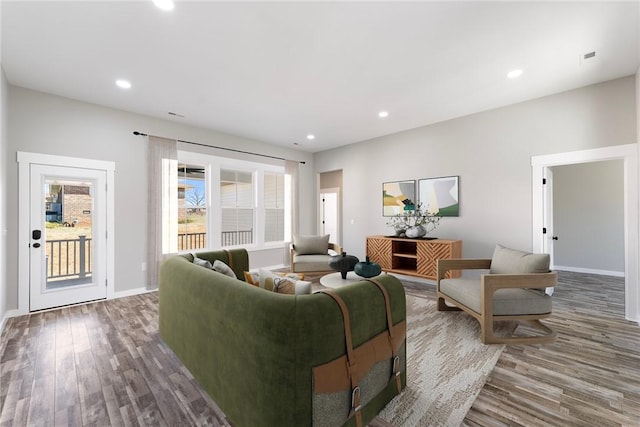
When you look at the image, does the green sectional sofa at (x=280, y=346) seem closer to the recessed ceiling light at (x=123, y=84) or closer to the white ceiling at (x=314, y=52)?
the white ceiling at (x=314, y=52)

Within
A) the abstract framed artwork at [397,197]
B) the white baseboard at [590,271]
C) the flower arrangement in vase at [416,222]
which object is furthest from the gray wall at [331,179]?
the white baseboard at [590,271]

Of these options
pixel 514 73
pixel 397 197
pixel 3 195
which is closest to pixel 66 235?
pixel 3 195

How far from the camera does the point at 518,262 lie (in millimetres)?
2881

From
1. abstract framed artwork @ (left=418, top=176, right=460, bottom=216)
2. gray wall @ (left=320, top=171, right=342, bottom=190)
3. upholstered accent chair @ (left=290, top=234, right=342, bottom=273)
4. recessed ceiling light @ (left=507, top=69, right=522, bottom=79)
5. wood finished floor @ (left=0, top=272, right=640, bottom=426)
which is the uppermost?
recessed ceiling light @ (left=507, top=69, right=522, bottom=79)

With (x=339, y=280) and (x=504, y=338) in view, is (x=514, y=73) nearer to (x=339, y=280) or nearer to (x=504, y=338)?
(x=504, y=338)

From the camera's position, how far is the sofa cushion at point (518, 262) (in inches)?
106

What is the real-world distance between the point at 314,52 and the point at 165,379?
123 inches

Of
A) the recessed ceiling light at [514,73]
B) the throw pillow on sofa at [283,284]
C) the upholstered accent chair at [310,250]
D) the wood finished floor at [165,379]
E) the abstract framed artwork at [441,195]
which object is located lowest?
the wood finished floor at [165,379]

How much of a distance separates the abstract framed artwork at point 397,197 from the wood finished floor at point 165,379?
2.68 m

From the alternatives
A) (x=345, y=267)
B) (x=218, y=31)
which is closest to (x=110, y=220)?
(x=218, y=31)

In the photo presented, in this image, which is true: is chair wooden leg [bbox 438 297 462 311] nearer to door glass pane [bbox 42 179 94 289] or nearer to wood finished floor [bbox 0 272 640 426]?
wood finished floor [bbox 0 272 640 426]

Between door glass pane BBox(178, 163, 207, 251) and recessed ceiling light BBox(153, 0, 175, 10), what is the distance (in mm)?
3150

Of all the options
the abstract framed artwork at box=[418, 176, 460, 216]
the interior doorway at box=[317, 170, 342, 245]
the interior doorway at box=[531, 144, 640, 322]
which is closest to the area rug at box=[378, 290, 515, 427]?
the interior doorway at box=[531, 144, 640, 322]

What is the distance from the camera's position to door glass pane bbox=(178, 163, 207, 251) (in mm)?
4871
